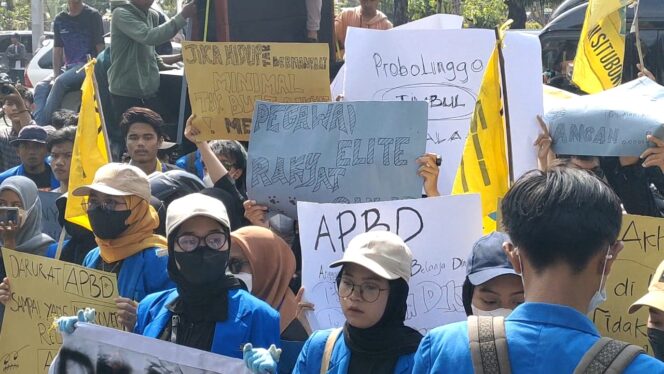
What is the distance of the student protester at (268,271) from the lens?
4199mm

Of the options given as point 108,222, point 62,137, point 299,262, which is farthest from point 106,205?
point 62,137

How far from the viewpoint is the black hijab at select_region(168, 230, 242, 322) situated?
12.2 ft

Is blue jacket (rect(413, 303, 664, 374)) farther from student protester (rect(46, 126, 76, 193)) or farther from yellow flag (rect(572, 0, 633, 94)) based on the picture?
student protester (rect(46, 126, 76, 193))

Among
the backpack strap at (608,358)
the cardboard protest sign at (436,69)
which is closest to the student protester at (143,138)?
the cardboard protest sign at (436,69)

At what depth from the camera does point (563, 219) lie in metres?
2.29

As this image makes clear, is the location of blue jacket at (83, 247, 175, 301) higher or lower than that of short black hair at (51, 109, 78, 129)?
lower

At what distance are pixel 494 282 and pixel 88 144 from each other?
2.87 metres

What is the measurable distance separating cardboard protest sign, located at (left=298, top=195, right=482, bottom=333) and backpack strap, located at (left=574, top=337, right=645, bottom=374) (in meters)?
1.78

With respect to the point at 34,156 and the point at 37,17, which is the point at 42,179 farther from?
the point at 37,17

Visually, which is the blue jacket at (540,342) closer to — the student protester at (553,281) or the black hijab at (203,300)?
the student protester at (553,281)

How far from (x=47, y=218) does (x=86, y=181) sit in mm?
659

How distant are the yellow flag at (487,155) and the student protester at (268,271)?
0.79 metres

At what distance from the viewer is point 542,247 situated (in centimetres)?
230

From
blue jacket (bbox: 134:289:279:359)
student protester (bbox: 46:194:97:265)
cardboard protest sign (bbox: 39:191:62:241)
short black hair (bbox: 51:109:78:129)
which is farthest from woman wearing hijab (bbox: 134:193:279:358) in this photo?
short black hair (bbox: 51:109:78:129)
